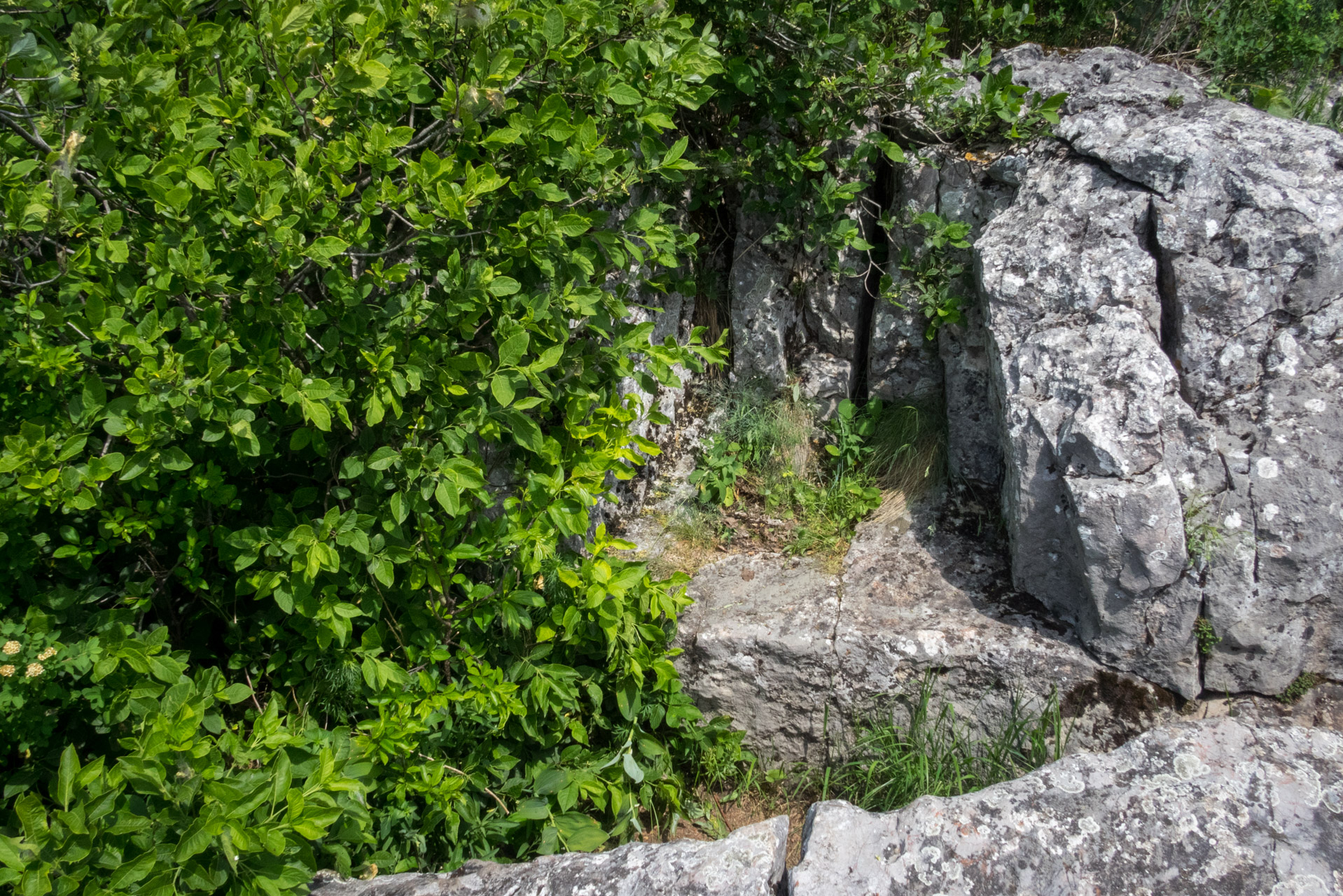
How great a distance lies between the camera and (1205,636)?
2.97 m

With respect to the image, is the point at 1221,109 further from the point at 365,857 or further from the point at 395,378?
the point at 365,857

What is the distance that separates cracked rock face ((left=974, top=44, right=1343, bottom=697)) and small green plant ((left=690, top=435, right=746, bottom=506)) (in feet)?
4.40

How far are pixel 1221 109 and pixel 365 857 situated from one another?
4443 millimetres

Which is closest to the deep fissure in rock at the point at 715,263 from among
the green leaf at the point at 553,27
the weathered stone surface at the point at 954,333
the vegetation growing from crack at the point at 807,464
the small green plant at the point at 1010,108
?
the vegetation growing from crack at the point at 807,464

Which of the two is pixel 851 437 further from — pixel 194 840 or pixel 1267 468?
pixel 194 840

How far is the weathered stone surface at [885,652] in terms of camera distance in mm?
3064

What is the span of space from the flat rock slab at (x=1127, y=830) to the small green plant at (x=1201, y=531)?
689 mm

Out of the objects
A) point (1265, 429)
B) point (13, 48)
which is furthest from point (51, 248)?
point (1265, 429)

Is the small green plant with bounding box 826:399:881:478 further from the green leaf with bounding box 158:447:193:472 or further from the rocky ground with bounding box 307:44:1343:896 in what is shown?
the green leaf with bounding box 158:447:193:472

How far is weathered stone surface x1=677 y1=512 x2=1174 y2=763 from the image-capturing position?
3.06 metres

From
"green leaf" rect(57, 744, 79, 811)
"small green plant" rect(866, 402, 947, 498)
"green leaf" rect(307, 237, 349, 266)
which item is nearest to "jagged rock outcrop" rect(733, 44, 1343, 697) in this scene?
"small green plant" rect(866, 402, 947, 498)

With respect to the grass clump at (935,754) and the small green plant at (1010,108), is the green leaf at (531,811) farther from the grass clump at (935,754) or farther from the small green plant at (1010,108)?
the small green plant at (1010,108)

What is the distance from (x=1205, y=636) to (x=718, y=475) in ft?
7.21

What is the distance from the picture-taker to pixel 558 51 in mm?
2576
